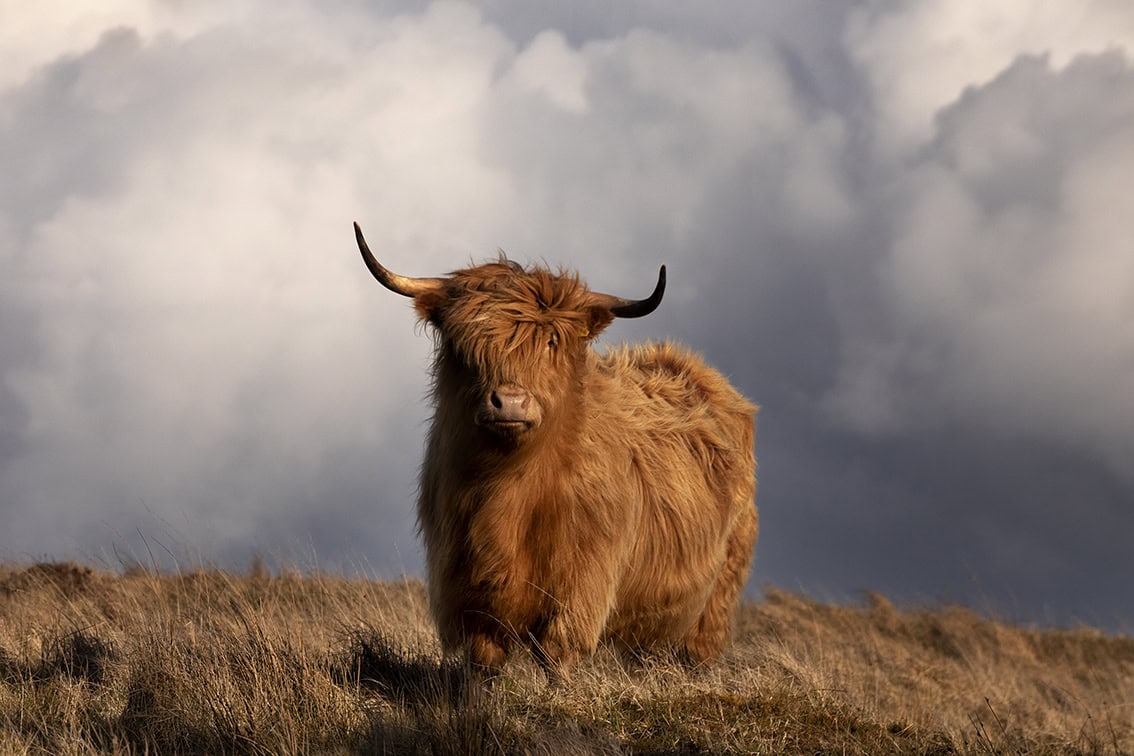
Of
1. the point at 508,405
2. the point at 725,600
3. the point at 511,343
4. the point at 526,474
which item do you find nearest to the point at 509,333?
the point at 511,343

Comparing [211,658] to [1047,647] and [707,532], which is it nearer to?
[707,532]

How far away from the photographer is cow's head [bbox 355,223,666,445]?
589cm

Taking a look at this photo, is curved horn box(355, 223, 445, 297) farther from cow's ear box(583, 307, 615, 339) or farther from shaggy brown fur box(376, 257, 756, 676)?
cow's ear box(583, 307, 615, 339)

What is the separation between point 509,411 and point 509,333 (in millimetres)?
487

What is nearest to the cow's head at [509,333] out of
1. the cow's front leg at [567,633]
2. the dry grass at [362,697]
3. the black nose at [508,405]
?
the black nose at [508,405]

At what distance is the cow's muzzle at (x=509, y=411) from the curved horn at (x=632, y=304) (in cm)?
96

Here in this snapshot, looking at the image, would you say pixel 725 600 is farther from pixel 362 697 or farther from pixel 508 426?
pixel 362 697

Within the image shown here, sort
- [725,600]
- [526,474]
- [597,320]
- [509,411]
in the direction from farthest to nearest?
[725,600]
[597,320]
[526,474]
[509,411]

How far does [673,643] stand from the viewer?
8141mm

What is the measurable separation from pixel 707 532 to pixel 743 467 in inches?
44.9

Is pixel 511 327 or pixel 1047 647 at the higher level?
pixel 1047 647

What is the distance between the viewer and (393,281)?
6484 millimetres

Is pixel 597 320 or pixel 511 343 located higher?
pixel 597 320

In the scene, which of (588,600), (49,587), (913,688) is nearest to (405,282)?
(588,600)
